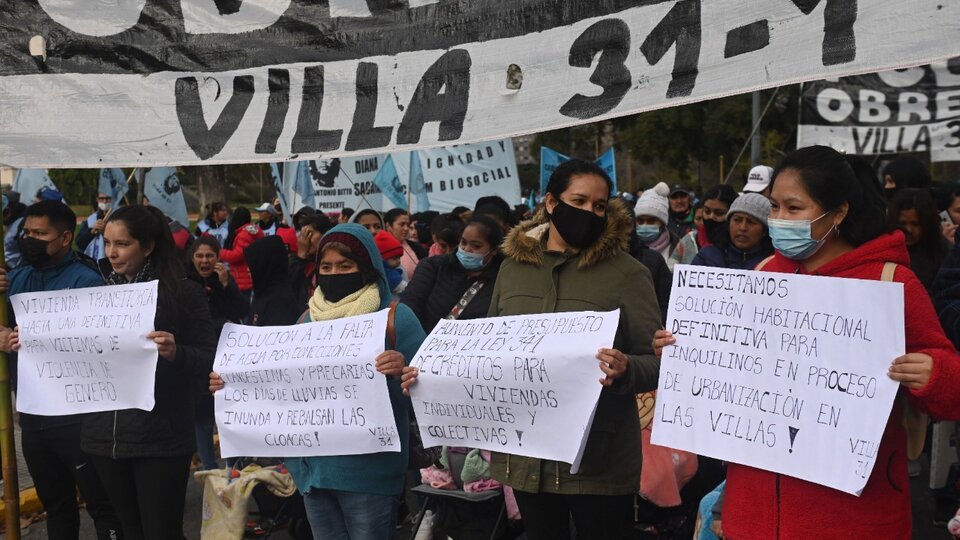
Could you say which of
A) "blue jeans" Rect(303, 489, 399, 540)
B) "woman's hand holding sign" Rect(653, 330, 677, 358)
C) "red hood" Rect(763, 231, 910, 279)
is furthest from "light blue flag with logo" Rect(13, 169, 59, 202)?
"red hood" Rect(763, 231, 910, 279)

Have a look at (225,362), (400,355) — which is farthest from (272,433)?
(400,355)

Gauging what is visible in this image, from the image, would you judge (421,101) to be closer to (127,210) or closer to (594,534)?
(127,210)

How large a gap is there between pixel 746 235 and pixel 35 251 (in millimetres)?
3788

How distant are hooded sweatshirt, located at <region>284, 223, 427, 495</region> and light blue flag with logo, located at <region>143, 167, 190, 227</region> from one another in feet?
34.2

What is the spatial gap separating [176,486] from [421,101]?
1.98m

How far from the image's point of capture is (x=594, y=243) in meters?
3.24

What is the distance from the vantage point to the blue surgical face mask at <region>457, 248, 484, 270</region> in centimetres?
516

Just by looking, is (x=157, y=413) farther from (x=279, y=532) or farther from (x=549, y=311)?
(x=279, y=532)

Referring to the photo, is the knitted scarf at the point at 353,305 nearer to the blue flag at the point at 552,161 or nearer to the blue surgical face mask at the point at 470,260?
the blue surgical face mask at the point at 470,260

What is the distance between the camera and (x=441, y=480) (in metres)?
4.86

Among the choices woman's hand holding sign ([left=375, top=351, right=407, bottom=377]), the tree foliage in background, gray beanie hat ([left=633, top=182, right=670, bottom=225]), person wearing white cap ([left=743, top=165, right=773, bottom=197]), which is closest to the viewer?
woman's hand holding sign ([left=375, top=351, right=407, bottom=377])

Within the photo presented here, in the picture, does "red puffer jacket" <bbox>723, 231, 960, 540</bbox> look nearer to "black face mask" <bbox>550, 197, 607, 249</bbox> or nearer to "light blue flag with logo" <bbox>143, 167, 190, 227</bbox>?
"black face mask" <bbox>550, 197, 607, 249</bbox>

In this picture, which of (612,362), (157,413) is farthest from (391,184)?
(612,362)

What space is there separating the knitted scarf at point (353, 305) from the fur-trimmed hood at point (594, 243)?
65 centimetres
